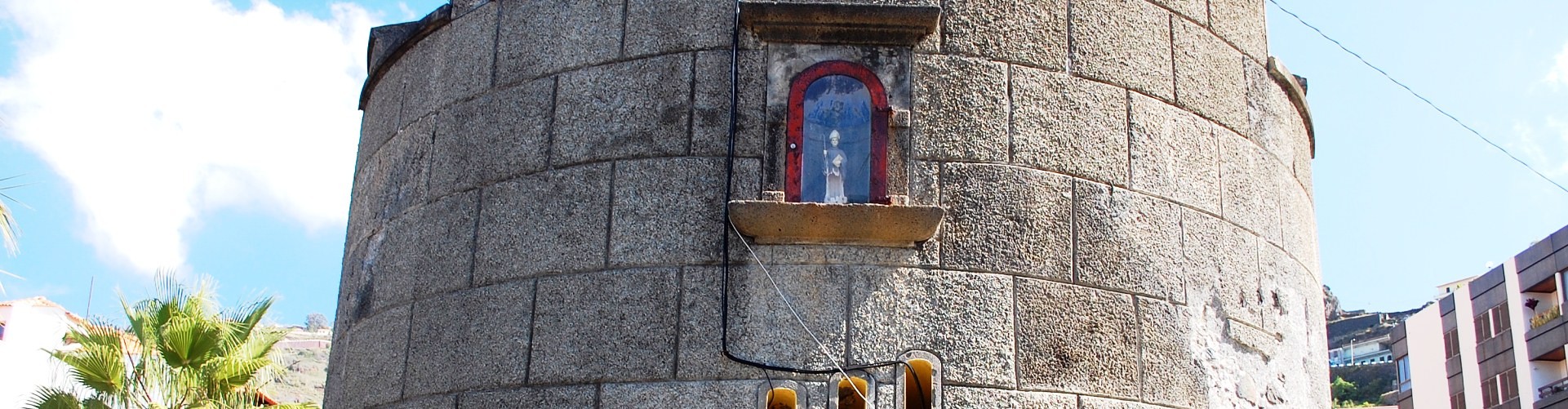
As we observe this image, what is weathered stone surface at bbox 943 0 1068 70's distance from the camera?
7.56 m

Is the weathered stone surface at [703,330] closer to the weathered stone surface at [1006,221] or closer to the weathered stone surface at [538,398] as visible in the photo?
A: the weathered stone surface at [538,398]

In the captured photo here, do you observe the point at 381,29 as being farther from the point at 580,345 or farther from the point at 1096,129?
the point at 1096,129

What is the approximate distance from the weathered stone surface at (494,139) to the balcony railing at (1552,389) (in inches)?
1311

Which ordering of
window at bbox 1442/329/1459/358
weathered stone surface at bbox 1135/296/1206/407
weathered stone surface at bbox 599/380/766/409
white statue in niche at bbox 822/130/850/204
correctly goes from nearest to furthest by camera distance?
weathered stone surface at bbox 599/380/766/409 < white statue in niche at bbox 822/130/850/204 < weathered stone surface at bbox 1135/296/1206/407 < window at bbox 1442/329/1459/358

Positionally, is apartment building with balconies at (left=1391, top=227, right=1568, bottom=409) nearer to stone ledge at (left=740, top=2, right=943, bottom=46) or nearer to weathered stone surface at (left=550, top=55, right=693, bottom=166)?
stone ledge at (left=740, top=2, right=943, bottom=46)

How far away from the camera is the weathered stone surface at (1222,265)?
7.72 m

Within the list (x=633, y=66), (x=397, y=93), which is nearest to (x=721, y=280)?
(x=633, y=66)

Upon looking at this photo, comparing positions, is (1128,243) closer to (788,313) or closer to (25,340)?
(788,313)

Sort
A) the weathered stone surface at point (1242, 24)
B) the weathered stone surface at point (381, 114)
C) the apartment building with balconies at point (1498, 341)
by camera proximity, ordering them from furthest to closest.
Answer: the apartment building with balconies at point (1498, 341) < the weathered stone surface at point (381, 114) < the weathered stone surface at point (1242, 24)

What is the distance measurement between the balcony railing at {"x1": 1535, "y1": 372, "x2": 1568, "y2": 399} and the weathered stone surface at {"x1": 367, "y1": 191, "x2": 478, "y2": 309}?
33.3m

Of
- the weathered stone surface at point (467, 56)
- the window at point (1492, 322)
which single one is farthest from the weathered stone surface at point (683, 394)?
the window at point (1492, 322)

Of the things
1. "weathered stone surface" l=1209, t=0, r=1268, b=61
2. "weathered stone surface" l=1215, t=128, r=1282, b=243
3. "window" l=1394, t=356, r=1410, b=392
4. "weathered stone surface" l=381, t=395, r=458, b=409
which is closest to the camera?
"weathered stone surface" l=381, t=395, r=458, b=409

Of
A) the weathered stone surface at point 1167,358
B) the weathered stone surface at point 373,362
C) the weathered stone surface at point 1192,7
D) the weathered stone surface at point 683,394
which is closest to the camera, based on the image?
the weathered stone surface at point 683,394

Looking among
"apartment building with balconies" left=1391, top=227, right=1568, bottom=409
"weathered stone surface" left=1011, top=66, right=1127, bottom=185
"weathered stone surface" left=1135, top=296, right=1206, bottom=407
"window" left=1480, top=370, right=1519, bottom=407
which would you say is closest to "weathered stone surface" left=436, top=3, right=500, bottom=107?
"weathered stone surface" left=1011, top=66, right=1127, bottom=185
